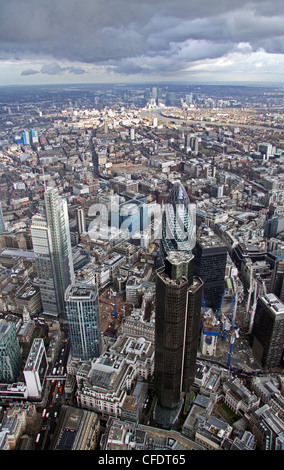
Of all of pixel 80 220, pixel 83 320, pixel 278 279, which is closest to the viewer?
pixel 83 320

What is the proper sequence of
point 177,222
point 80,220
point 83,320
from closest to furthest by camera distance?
point 177,222, point 83,320, point 80,220

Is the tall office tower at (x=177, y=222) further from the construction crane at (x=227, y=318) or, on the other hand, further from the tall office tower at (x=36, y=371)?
the tall office tower at (x=36, y=371)

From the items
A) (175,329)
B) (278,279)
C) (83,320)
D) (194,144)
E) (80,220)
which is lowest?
(80,220)

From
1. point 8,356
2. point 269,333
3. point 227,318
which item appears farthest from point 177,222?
point 8,356

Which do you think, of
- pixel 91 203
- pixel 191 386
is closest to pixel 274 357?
pixel 191 386

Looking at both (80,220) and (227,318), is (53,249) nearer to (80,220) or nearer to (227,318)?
(227,318)

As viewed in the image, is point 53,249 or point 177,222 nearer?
point 177,222

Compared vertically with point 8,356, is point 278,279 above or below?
above

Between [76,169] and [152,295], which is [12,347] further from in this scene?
[76,169]
